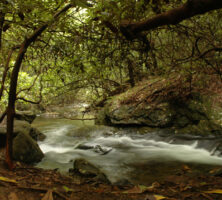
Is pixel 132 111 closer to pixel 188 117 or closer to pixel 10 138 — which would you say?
pixel 188 117

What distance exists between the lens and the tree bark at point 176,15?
1.63 m

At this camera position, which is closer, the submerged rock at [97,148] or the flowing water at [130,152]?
the flowing water at [130,152]

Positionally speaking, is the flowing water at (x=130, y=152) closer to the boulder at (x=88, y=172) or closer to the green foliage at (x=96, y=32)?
the boulder at (x=88, y=172)

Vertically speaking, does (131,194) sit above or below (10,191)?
below

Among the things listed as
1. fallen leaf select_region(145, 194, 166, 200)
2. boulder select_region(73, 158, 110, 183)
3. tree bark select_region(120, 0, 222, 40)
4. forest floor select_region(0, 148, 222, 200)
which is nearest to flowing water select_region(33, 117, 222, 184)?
boulder select_region(73, 158, 110, 183)

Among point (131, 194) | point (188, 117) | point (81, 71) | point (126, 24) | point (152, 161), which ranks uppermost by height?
point (126, 24)

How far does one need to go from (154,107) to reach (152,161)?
2.89m

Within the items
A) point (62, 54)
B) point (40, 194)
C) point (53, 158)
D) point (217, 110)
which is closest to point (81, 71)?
point (62, 54)

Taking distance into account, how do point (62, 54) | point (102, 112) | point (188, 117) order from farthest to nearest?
point (102, 112) < point (188, 117) < point (62, 54)

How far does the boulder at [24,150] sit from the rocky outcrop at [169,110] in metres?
4.25

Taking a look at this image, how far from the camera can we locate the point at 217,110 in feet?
23.2

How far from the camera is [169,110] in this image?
312 inches

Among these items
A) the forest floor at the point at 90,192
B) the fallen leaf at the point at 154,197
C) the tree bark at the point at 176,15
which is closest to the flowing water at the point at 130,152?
the forest floor at the point at 90,192

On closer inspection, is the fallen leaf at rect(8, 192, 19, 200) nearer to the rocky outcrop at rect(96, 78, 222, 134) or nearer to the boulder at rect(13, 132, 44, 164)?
the boulder at rect(13, 132, 44, 164)
